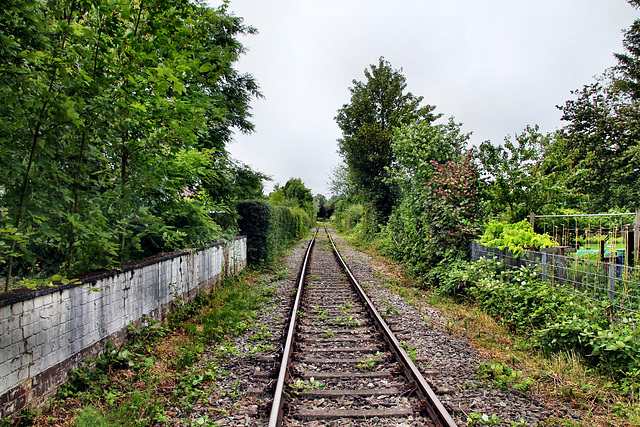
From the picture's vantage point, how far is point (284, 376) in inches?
138

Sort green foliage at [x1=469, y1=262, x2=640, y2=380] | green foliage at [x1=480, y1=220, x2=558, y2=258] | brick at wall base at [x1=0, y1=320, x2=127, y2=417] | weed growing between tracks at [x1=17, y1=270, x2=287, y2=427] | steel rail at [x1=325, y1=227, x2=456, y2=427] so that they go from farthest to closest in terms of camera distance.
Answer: green foliage at [x1=480, y1=220, x2=558, y2=258]
green foliage at [x1=469, y1=262, x2=640, y2=380]
weed growing between tracks at [x1=17, y1=270, x2=287, y2=427]
steel rail at [x1=325, y1=227, x2=456, y2=427]
brick at wall base at [x1=0, y1=320, x2=127, y2=417]

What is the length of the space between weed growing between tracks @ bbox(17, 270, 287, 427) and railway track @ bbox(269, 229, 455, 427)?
74cm

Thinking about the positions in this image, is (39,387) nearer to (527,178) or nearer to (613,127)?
(527,178)

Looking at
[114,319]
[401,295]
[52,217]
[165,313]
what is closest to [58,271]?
[114,319]

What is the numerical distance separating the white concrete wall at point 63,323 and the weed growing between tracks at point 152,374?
17 centimetres

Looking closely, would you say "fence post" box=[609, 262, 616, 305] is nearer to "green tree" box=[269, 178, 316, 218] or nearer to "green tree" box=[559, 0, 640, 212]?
"green tree" box=[559, 0, 640, 212]

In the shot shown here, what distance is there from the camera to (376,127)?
64.3ft

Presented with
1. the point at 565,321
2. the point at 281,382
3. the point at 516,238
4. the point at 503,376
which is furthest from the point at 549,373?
the point at 281,382

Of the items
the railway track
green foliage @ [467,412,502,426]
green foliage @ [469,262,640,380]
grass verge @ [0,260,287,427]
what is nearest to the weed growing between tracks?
grass verge @ [0,260,287,427]

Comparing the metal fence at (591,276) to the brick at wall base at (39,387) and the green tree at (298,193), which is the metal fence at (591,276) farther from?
the green tree at (298,193)

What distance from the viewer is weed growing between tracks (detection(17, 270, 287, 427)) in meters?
2.91

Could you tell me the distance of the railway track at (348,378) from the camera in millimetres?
2959

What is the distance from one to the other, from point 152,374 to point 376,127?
712 inches

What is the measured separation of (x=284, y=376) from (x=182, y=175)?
11.5ft
